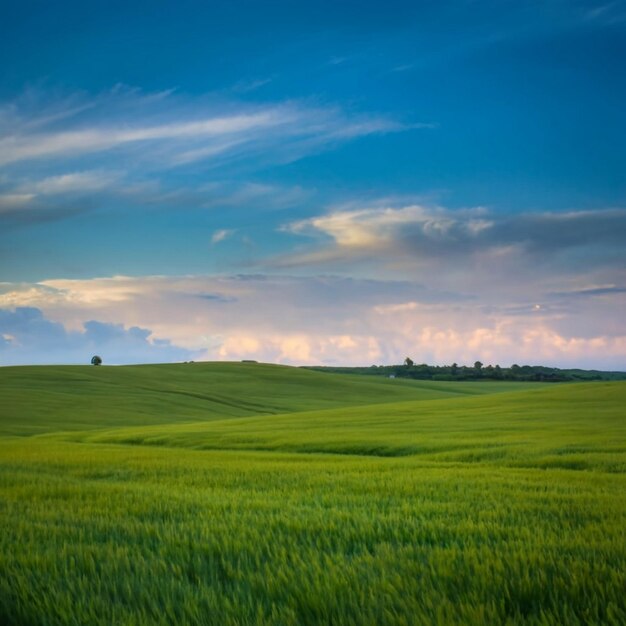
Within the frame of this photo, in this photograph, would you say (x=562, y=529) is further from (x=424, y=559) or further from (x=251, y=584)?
(x=251, y=584)

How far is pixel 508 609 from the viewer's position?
12.7 feet

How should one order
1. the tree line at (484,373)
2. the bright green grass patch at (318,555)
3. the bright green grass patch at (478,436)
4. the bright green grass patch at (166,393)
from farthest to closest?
the tree line at (484,373) < the bright green grass patch at (166,393) < the bright green grass patch at (478,436) < the bright green grass patch at (318,555)

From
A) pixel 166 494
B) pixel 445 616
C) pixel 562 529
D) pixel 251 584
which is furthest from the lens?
pixel 166 494

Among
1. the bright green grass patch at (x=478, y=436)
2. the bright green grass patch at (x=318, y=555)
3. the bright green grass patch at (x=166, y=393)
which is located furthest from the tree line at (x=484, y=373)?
the bright green grass patch at (x=318, y=555)

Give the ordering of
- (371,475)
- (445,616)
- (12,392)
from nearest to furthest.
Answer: (445,616) < (371,475) < (12,392)

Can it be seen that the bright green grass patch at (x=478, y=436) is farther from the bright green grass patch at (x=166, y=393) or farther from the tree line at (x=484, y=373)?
the tree line at (x=484, y=373)

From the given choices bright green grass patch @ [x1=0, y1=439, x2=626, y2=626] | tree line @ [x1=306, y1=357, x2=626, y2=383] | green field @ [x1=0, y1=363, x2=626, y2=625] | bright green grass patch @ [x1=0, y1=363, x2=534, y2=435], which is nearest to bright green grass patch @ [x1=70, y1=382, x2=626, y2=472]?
green field @ [x1=0, y1=363, x2=626, y2=625]

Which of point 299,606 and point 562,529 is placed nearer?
point 299,606

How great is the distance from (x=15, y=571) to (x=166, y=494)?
428 centimetres

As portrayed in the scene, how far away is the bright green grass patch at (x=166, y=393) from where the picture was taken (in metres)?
51.4

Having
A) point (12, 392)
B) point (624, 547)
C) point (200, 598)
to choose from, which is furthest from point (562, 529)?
point (12, 392)

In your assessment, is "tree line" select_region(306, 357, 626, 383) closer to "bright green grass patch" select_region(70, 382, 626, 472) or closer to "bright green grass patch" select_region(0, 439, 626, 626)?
"bright green grass patch" select_region(70, 382, 626, 472)

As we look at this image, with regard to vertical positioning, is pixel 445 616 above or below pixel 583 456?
above

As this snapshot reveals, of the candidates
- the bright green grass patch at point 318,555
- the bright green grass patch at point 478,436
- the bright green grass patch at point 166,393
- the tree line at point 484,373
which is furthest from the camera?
the tree line at point 484,373
